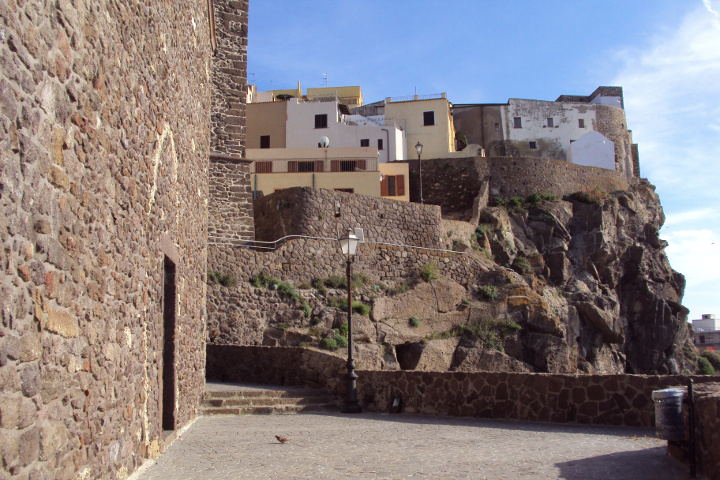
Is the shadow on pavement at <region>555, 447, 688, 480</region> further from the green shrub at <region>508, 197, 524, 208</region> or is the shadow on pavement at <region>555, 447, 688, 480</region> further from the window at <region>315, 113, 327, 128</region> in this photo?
the window at <region>315, 113, 327, 128</region>

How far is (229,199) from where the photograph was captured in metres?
20.2

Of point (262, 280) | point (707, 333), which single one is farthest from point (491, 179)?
point (707, 333)

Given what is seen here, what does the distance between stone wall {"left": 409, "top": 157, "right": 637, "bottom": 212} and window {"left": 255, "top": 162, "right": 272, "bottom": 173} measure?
30.8ft

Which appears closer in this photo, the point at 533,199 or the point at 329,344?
the point at 329,344

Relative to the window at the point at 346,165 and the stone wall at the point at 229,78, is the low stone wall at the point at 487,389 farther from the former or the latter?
the window at the point at 346,165

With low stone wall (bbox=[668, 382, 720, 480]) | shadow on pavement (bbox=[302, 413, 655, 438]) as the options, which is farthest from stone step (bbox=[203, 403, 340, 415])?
low stone wall (bbox=[668, 382, 720, 480])

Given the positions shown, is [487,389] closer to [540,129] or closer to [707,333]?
[540,129]

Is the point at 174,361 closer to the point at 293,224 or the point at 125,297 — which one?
the point at 125,297

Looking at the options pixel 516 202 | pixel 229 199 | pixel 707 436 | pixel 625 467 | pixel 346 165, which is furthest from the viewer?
pixel 516 202

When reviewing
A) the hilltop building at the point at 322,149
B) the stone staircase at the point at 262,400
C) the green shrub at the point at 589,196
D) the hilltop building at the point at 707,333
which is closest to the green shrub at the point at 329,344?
the stone staircase at the point at 262,400

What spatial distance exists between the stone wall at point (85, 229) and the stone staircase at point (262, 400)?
3630 millimetres

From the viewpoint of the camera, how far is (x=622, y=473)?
635cm

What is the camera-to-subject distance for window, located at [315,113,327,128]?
37281 millimetres

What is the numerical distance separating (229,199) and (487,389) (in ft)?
37.2
